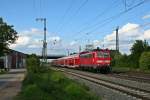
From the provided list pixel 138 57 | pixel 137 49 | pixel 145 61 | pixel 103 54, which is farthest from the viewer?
pixel 137 49

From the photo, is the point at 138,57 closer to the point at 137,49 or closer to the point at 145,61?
the point at 137,49

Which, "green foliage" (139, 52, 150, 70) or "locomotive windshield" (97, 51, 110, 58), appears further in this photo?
"green foliage" (139, 52, 150, 70)

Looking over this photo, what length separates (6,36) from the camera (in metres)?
85.6

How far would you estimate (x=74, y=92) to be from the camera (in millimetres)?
17656

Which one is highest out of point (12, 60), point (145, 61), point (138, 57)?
point (12, 60)

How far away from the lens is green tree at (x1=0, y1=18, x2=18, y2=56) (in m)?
84.9

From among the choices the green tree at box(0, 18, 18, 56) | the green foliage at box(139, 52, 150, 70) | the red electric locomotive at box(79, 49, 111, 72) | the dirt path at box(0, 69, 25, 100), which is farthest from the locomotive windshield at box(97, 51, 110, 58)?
the green tree at box(0, 18, 18, 56)

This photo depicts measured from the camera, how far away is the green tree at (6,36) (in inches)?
3344

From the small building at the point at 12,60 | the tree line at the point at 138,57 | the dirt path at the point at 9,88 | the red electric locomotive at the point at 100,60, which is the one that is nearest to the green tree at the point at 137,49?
the tree line at the point at 138,57

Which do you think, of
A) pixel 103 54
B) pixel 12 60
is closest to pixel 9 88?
pixel 103 54

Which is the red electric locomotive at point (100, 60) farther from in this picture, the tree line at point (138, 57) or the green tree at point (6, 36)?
the green tree at point (6, 36)

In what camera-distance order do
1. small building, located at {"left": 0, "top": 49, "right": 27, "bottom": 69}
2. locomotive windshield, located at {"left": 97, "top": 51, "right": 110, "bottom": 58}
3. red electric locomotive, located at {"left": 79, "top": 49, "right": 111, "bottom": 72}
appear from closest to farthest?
red electric locomotive, located at {"left": 79, "top": 49, "right": 111, "bottom": 72}, locomotive windshield, located at {"left": 97, "top": 51, "right": 110, "bottom": 58}, small building, located at {"left": 0, "top": 49, "right": 27, "bottom": 69}

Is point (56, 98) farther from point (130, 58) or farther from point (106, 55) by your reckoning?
point (130, 58)

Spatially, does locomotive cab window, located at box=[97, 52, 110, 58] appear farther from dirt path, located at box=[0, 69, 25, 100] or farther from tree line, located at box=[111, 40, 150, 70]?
dirt path, located at box=[0, 69, 25, 100]
